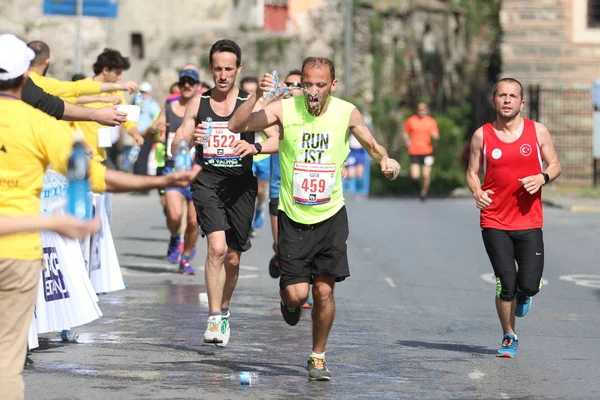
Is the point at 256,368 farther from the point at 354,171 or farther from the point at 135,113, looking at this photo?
the point at 354,171

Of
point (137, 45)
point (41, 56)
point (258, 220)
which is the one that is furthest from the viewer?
point (137, 45)

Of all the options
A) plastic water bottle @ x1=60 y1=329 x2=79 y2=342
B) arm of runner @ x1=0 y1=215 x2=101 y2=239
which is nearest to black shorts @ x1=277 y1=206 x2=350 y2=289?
plastic water bottle @ x1=60 y1=329 x2=79 y2=342

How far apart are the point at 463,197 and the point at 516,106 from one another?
67.0 ft

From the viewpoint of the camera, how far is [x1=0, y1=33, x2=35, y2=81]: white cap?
6254 mm

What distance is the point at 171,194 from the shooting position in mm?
14836

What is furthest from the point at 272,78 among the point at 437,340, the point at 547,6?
→ the point at 547,6

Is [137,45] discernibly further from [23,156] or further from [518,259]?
[23,156]

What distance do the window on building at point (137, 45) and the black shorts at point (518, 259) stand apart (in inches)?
1576

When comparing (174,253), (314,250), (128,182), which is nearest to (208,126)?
(314,250)

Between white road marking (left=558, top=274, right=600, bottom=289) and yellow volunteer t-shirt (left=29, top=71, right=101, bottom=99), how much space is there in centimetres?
573

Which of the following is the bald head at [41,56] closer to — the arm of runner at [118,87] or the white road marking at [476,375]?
the arm of runner at [118,87]

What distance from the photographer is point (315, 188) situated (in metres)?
8.60

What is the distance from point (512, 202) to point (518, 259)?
37 cm

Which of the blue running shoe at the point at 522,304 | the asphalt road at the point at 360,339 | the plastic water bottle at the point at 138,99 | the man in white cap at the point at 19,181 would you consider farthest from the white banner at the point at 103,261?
the man in white cap at the point at 19,181
